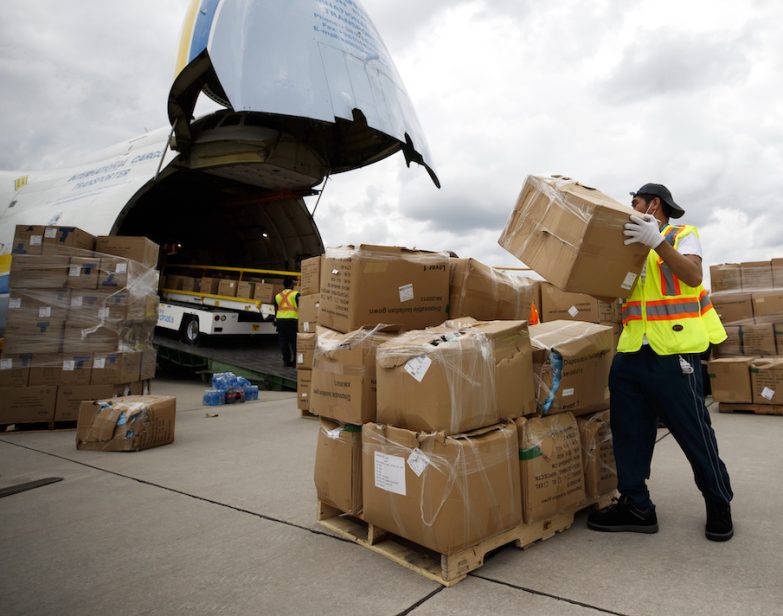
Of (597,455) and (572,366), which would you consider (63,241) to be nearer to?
(572,366)

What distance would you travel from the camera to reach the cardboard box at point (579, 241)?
87.7 inches

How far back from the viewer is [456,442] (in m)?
2.00

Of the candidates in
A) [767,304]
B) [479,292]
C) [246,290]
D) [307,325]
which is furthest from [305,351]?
[767,304]

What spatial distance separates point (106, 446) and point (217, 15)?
6501 millimetres

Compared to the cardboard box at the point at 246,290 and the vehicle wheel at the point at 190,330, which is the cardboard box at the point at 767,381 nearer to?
the cardboard box at the point at 246,290

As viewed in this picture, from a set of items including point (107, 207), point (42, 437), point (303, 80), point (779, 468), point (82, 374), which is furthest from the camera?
point (107, 207)

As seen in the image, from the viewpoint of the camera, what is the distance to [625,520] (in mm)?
2502

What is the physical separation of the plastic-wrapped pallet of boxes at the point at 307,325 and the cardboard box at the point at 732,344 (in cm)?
508

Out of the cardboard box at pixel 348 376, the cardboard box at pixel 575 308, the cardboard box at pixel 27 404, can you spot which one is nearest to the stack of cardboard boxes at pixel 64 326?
the cardboard box at pixel 27 404

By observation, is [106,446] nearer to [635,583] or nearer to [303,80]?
[635,583]

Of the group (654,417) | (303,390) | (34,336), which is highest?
(34,336)

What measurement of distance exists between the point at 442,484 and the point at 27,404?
17.6ft

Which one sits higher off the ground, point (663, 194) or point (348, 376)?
point (663, 194)

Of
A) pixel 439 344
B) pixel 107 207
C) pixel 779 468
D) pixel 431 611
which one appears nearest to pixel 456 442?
pixel 439 344
